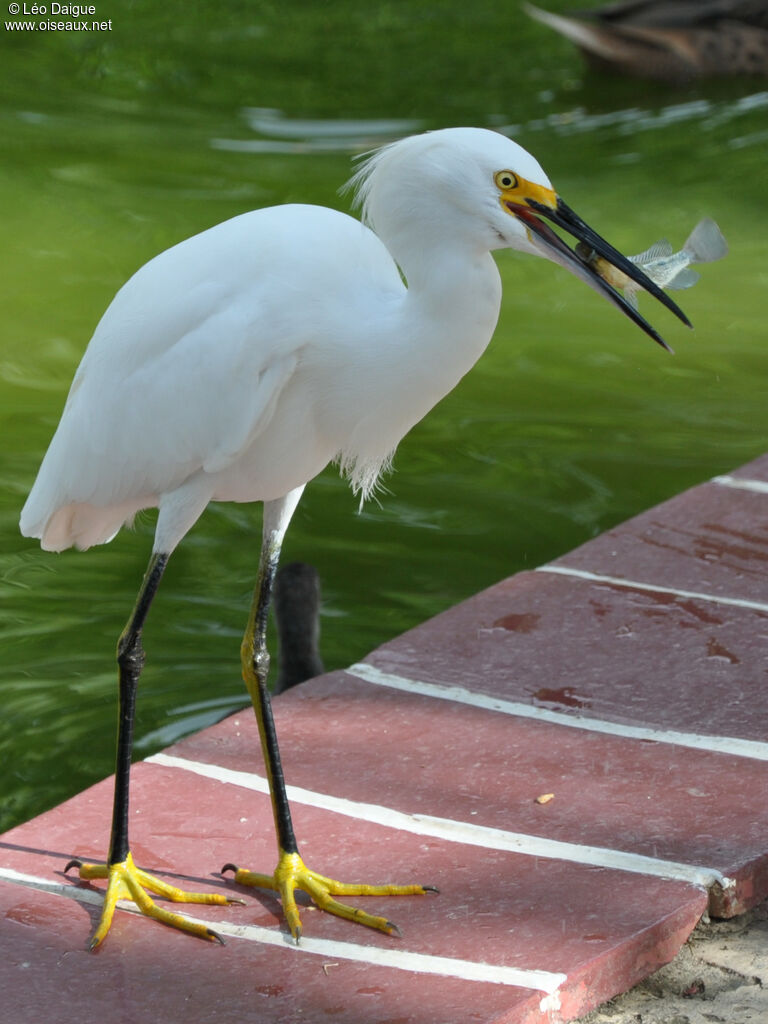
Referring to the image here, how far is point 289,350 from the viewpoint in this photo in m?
A: 2.84

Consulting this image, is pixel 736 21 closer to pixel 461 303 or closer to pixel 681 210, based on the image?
pixel 681 210

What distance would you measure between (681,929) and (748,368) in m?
4.02

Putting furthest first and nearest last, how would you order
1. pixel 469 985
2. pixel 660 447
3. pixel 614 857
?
pixel 660 447 < pixel 614 857 < pixel 469 985

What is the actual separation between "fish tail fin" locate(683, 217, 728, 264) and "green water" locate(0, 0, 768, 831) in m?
2.02

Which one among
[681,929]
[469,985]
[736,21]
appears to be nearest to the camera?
[469,985]

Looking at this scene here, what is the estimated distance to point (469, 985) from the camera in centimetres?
262

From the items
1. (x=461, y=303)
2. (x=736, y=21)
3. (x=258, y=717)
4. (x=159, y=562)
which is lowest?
(x=258, y=717)

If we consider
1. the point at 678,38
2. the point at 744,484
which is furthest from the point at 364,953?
the point at 678,38

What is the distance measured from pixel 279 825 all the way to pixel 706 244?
135cm

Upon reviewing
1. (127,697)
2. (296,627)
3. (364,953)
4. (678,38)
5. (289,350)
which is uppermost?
(678,38)

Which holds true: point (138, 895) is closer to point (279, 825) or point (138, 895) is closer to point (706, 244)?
point (279, 825)

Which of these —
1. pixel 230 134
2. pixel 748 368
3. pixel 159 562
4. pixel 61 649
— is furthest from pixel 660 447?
pixel 230 134

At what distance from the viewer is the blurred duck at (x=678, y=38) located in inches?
408

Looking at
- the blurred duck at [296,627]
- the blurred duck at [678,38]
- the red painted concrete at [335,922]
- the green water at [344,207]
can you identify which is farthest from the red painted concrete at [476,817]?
the blurred duck at [678,38]
